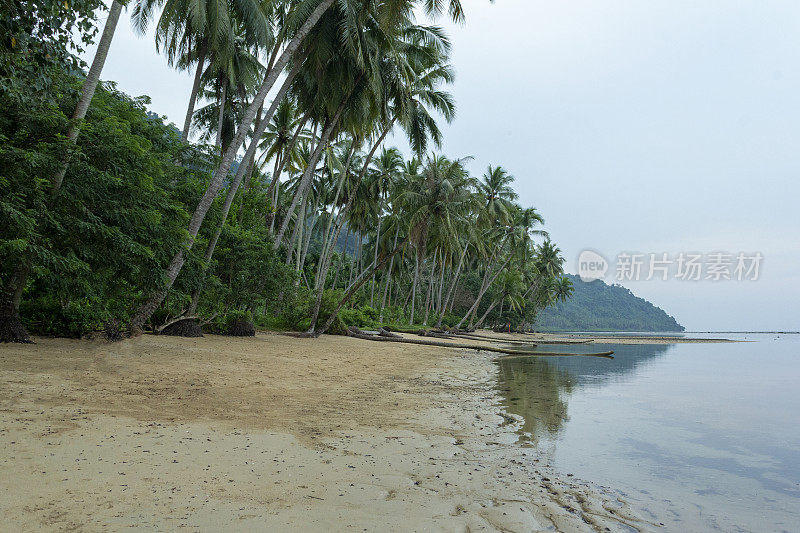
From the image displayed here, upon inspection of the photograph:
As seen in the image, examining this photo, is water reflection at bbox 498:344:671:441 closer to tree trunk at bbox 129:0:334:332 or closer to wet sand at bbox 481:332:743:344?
tree trunk at bbox 129:0:334:332

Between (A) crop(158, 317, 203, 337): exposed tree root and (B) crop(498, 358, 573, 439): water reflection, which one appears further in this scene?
(A) crop(158, 317, 203, 337): exposed tree root

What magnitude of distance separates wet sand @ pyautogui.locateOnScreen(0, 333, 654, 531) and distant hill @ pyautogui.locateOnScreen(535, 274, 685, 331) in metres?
103

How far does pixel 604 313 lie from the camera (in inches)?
5413

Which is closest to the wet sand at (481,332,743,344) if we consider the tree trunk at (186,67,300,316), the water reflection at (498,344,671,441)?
the water reflection at (498,344,671,441)

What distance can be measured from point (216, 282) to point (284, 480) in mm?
9723

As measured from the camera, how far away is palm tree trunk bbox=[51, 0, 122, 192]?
732 cm

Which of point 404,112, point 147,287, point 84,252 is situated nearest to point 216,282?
point 147,287

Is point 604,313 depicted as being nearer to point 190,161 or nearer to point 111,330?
point 190,161

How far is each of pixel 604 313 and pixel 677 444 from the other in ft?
468

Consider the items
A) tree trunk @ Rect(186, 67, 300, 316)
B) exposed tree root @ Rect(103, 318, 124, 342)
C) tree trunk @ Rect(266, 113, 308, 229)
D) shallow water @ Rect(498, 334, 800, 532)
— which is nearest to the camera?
shallow water @ Rect(498, 334, 800, 532)

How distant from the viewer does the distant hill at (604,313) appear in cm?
→ 12406

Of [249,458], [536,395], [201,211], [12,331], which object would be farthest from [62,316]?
[536,395]

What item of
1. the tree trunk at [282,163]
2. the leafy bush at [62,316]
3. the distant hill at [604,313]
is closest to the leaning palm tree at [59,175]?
the leafy bush at [62,316]

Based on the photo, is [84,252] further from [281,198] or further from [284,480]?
[281,198]
